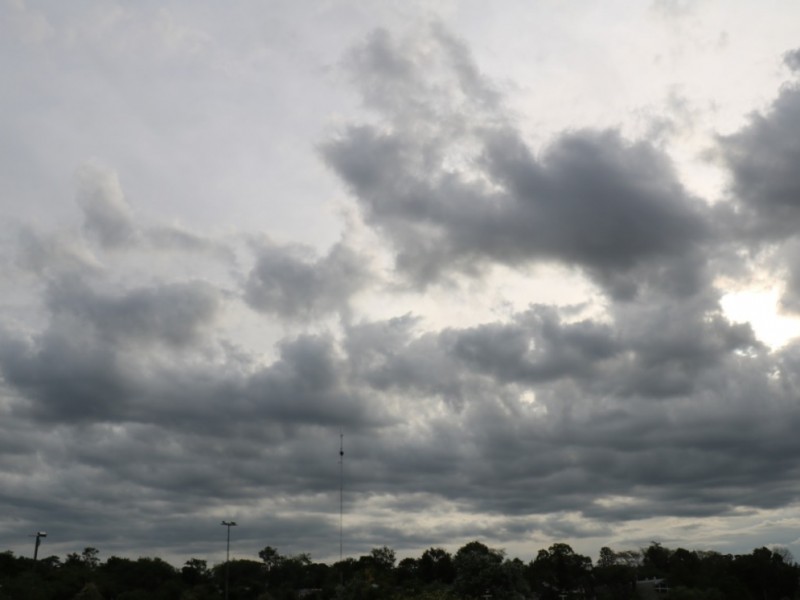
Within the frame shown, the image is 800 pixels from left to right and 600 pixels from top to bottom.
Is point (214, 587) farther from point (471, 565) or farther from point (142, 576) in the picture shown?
point (471, 565)

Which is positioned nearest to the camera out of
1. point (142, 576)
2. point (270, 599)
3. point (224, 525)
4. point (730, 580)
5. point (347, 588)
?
point (347, 588)

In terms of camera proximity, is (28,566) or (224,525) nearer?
(224,525)

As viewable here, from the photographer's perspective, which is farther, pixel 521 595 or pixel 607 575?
pixel 607 575

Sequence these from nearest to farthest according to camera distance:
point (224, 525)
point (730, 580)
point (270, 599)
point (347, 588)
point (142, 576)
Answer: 1. point (347, 588)
2. point (224, 525)
3. point (270, 599)
4. point (730, 580)
5. point (142, 576)

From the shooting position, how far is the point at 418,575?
19838cm

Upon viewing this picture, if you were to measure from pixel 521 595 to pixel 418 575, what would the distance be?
91286mm

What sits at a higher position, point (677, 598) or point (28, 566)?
point (28, 566)

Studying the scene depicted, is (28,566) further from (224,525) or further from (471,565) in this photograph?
(471,565)

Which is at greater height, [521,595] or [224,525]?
[224,525]

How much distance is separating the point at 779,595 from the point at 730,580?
1712 centimetres

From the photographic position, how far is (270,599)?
526 feet

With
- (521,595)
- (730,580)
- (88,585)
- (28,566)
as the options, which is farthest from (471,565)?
(28,566)

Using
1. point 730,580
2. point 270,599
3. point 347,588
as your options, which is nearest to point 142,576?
point 270,599

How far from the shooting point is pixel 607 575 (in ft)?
656
